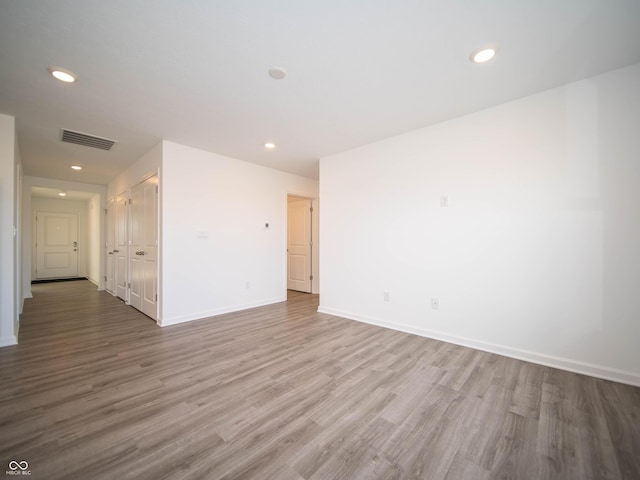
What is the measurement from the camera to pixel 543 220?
7.95ft

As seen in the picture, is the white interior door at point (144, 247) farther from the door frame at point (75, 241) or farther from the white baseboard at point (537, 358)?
the door frame at point (75, 241)

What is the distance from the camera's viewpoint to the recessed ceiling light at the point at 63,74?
6.75 ft

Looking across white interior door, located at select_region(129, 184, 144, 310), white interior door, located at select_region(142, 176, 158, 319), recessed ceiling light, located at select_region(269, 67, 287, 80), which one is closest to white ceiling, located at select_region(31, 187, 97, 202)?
white interior door, located at select_region(129, 184, 144, 310)

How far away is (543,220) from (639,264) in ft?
2.27

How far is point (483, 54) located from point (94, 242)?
935 cm

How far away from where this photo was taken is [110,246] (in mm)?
5953

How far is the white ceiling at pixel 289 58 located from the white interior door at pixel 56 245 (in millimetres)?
6585

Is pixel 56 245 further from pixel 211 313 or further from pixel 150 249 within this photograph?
pixel 211 313

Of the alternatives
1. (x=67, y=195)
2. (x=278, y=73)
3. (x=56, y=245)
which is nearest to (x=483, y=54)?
(x=278, y=73)

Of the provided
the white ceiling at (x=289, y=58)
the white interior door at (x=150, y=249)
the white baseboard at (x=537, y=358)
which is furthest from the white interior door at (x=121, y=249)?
the white baseboard at (x=537, y=358)

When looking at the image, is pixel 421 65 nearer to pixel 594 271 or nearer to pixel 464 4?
pixel 464 4

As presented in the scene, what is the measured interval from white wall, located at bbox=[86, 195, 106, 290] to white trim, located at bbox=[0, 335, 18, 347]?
13.1ft

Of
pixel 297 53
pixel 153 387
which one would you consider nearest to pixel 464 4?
pixel 297 53

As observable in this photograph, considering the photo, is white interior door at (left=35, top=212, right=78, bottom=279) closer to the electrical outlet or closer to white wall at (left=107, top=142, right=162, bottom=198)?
white wall at (left=107, top=142, right=162, bottom=198)
